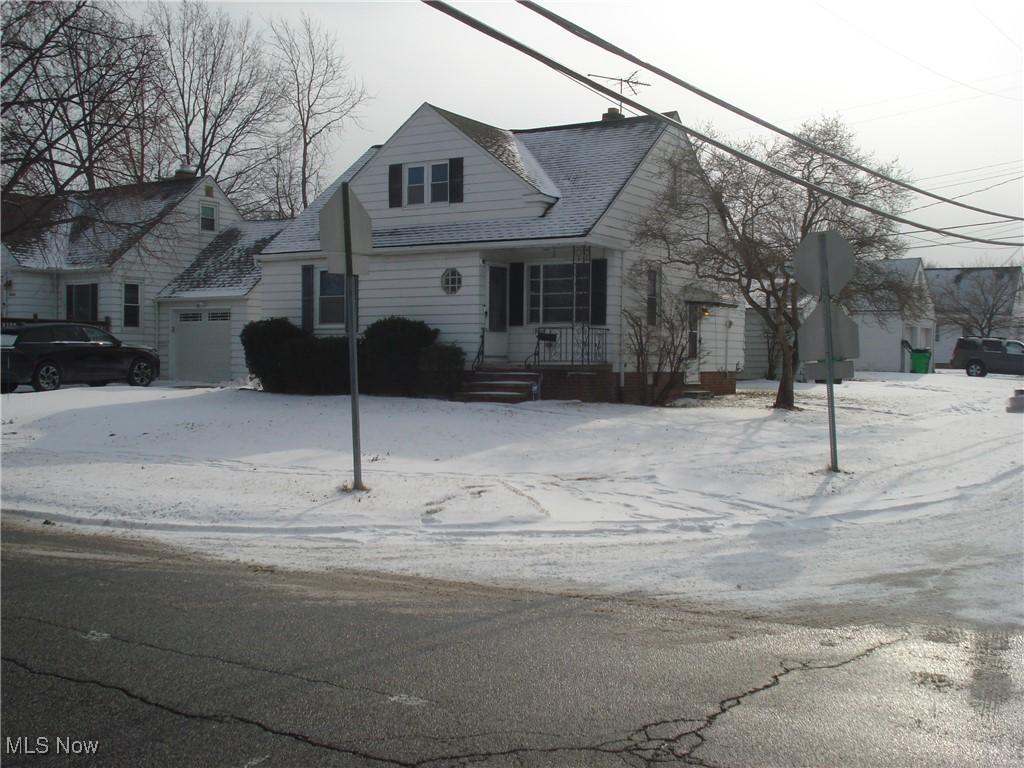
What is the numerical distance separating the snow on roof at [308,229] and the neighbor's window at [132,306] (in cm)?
932

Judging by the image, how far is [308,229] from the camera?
23578 millimetres

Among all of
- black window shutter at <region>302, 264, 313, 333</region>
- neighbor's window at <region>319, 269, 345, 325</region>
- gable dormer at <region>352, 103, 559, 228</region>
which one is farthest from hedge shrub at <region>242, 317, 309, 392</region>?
gable dormer at <region>352, 103, 559, 228</region>

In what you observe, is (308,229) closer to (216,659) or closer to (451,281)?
(451,281)

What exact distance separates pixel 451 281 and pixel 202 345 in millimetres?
13219

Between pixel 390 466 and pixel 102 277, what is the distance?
22056mm

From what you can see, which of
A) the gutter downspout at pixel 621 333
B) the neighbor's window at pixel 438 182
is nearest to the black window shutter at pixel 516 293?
the gutter downspout at pixel 621 333

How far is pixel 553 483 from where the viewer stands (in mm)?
11180

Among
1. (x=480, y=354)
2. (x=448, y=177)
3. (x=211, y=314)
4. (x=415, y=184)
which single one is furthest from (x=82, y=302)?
(x=480, y=354)

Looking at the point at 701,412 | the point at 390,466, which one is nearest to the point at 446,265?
the point at 701,412

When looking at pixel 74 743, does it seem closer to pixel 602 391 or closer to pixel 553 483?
pixel 553 483

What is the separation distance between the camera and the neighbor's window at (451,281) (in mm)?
20438

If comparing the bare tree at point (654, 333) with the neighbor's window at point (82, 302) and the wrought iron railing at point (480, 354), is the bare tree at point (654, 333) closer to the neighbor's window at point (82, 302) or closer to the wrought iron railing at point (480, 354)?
the wrought iron railing at point (480, 354)

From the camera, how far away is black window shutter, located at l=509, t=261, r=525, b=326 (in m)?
20.9

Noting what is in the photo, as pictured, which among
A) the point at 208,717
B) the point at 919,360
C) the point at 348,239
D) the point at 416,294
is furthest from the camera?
the point at 919,360
